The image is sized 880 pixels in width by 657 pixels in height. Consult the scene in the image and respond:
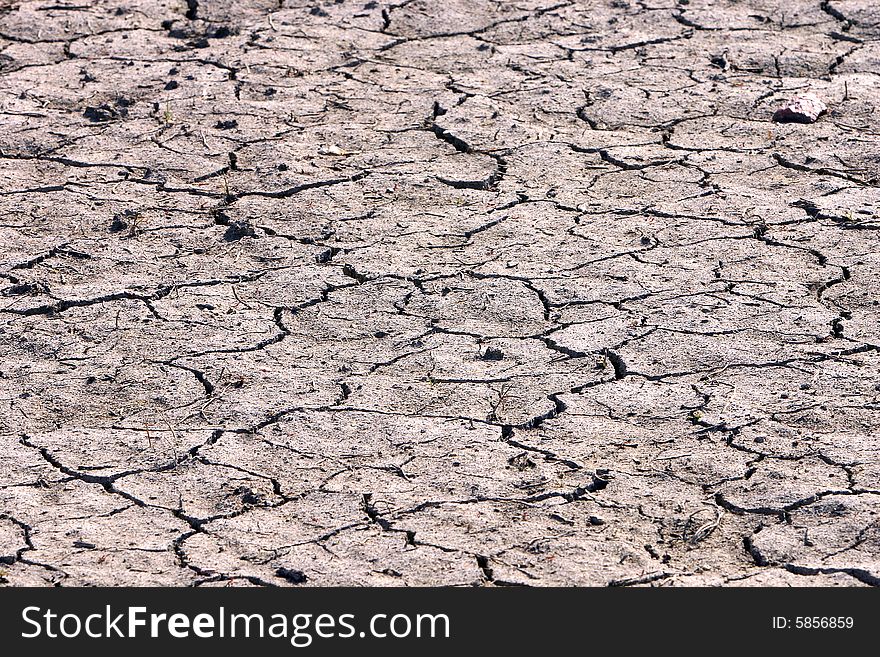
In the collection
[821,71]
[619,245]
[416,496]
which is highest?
[821,71]

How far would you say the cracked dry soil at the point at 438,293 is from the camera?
10.6 feet

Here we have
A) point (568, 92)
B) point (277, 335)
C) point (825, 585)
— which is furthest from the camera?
point (568, 92)

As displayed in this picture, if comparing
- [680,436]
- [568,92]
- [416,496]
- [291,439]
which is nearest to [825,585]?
[680,436]

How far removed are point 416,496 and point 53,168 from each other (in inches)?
99.8

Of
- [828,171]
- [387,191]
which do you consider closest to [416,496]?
[387,191]

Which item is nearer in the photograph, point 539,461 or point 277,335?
point 539,461

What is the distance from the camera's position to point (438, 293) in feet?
14.1

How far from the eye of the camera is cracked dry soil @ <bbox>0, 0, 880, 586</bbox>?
3246 millimetres

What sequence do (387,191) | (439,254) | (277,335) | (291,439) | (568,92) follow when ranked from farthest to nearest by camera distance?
(568,92)
(387,191)
(439,254)
(277,335)
(291,439)

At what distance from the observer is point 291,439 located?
3602 millimetres

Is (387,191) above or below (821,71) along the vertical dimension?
below

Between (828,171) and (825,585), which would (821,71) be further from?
(825,585)

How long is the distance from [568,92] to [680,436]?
8.31ft

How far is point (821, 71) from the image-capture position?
5.87m
